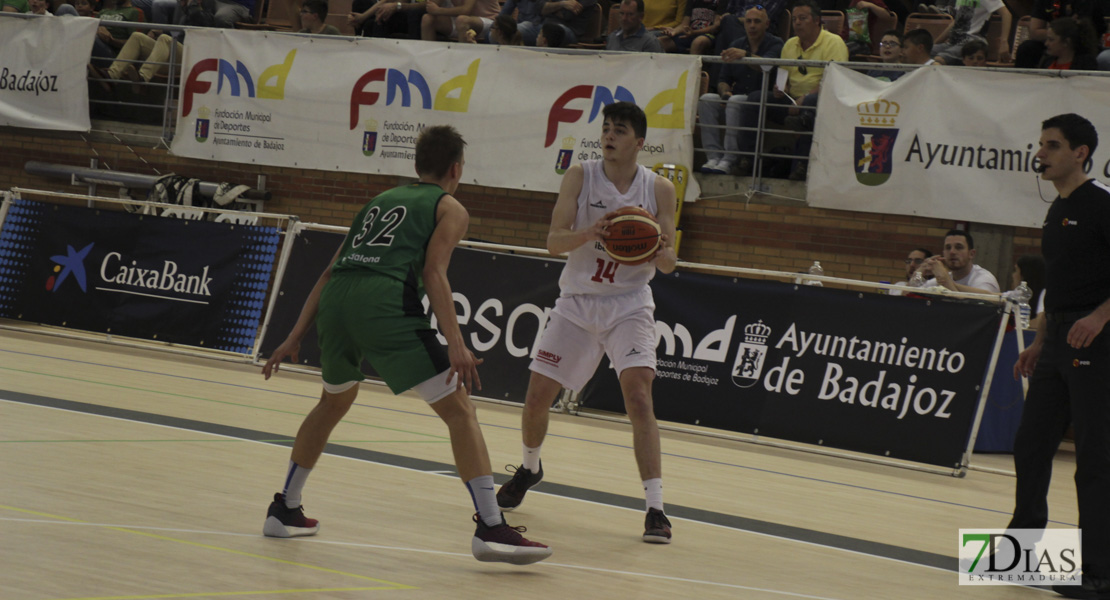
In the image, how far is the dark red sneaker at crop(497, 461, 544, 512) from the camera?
5.90m

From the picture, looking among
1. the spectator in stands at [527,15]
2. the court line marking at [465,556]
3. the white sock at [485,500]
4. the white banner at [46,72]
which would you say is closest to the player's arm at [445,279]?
the white sock at [485,500]

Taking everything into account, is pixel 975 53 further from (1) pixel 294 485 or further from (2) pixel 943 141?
(1) pixel 294 485

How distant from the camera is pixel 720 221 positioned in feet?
42.7

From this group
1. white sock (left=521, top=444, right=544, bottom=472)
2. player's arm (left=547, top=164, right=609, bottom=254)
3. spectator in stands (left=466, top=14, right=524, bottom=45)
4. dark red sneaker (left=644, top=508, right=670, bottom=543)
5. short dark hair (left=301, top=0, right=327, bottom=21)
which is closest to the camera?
dark red sneaker (left=644, top=508, right=670, bottom=543)

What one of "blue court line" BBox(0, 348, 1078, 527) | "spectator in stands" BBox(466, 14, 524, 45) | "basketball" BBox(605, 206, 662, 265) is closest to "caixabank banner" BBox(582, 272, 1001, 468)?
"blue court line" BBox(0, 348, 1078, 527)

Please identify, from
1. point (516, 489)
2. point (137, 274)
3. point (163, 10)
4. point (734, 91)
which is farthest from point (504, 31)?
point (516, 489)

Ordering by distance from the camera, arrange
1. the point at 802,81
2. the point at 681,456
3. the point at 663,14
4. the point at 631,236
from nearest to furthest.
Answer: the point at 631,236, the point at 681,456, the point at 802,81, the point at 663,14

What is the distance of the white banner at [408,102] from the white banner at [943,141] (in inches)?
61.3

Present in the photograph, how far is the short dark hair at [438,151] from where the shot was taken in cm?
475

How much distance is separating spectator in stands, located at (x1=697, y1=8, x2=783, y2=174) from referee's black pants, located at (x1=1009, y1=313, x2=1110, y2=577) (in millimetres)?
7762

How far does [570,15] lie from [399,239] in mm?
10401

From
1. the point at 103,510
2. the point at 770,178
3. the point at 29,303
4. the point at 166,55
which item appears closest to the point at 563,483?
the point at 103,510

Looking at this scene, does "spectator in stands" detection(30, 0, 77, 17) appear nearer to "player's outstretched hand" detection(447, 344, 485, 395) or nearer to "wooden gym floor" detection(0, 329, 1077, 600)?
"wooden gym floor" detection(0, 329, 1077, 600)

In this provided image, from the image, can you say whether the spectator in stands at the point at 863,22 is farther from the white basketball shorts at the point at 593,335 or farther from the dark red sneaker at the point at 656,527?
the dark red sneaker at the point at 656,527
